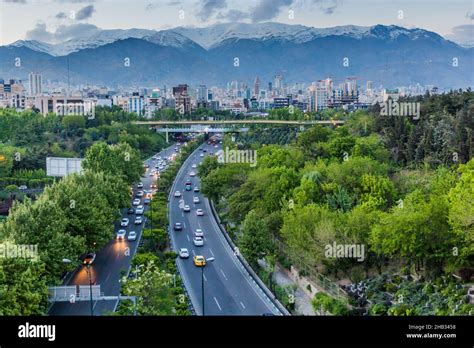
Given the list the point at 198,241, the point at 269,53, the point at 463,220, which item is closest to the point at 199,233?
the point at 198,241

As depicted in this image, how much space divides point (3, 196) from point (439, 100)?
7991 millimetres

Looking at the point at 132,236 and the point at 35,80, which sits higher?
the point at 35,80

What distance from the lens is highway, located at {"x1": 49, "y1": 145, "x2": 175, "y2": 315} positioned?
3602mm

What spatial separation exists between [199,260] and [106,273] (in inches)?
39.3

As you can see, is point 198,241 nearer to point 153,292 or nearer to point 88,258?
point 88,258

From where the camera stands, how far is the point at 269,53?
4.70 m

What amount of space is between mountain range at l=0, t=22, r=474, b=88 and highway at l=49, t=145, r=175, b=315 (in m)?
1.65

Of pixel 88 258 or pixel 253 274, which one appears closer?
pixel 253 274

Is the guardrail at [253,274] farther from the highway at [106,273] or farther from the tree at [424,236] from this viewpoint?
the highway at [106,273]

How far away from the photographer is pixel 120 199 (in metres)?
7.91

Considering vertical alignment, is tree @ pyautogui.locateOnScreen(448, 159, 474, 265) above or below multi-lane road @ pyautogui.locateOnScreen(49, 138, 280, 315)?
above

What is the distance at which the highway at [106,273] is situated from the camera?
3602 mm

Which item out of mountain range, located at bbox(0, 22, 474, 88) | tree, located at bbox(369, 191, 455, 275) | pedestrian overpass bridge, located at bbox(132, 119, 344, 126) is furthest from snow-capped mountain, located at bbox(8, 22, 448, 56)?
pedestrian overpass bridge, located at bbox(132, 119, 344, 126)

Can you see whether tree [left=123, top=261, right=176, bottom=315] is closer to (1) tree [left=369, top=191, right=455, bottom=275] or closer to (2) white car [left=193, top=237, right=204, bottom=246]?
(1) tree [left=369, top=191, right=455, bottom=275]
